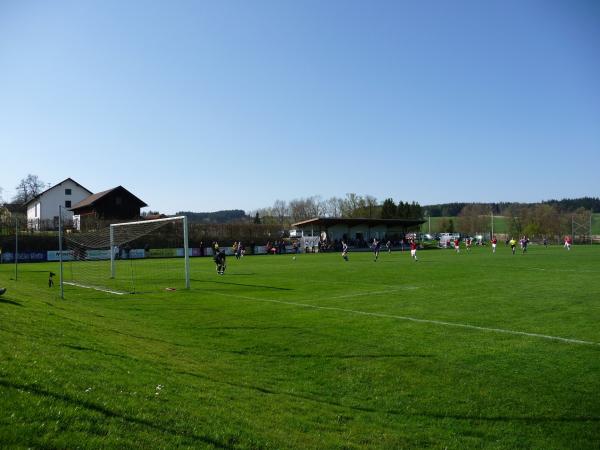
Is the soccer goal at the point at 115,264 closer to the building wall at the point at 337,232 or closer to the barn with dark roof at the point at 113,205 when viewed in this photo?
the barn with dark roof at the point at 113,205

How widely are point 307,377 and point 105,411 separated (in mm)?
3987

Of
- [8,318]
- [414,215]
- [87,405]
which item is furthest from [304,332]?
[414,215]

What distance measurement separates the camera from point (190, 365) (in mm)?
8523

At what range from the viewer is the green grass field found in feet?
16.9

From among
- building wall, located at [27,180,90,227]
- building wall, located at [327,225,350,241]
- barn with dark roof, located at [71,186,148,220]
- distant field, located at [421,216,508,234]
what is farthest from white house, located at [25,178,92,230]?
distant field, located at [421,216,508,234]

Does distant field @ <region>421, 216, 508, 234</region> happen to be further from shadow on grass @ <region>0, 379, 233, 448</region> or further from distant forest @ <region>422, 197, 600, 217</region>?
shadow on grass @ <region>0, 379, 233, 448</region>

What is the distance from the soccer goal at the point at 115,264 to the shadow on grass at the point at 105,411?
16.8 m

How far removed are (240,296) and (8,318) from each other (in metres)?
11.1

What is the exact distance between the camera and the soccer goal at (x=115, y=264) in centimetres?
2414

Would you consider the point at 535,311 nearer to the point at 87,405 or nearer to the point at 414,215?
the point at 87,405

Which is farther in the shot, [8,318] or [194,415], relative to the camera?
[8,318]

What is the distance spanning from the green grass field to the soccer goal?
846cm

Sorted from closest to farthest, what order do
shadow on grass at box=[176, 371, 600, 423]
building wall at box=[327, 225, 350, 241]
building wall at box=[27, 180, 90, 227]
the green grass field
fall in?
the green grass field → shadow on grass at box=[176, 371, 600, 423] → building wall at box=[27, 180, 90, 227] → building wall at box=[327, 225, 350, 241]

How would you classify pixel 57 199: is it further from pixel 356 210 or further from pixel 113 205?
pixel 356 210
